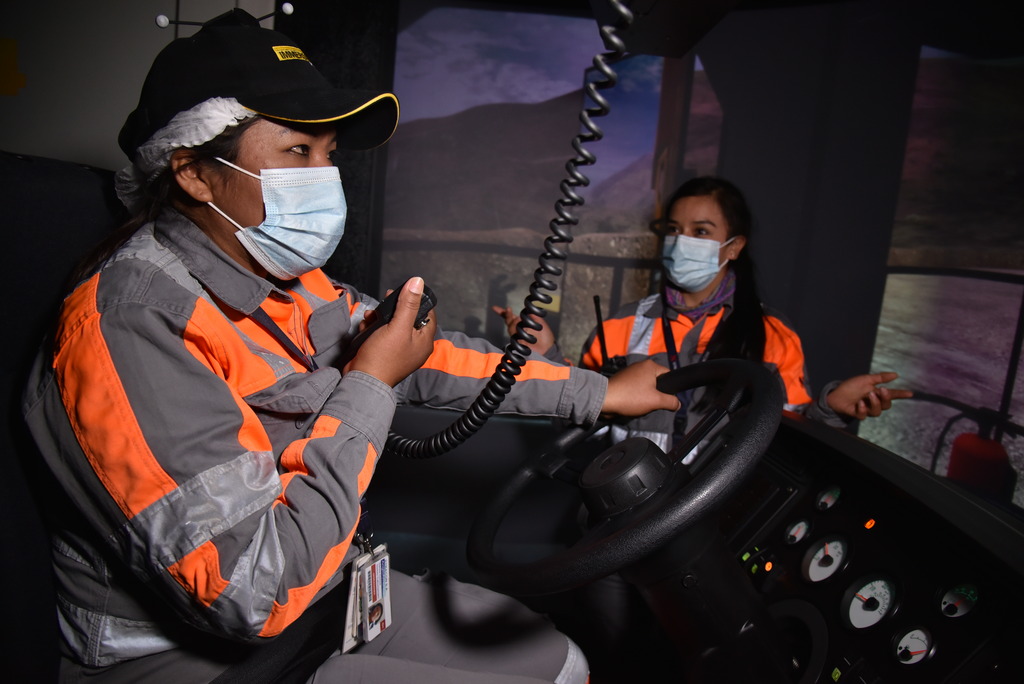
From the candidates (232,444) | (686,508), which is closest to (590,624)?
(686,508)

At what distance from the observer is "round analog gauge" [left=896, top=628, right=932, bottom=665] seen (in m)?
0.86

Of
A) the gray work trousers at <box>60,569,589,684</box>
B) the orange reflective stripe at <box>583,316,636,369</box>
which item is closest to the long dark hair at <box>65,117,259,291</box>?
the gray work trousers at <box>60,569,589,684</box>

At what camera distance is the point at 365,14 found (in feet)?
7.22

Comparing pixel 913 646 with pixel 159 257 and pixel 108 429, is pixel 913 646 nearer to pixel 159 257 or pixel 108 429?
pixel 108 429

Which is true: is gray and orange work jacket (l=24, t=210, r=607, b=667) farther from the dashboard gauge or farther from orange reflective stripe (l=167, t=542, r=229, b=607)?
the dashboard gauge

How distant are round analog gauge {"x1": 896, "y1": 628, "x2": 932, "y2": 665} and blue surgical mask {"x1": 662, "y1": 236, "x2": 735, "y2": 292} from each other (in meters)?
1.22

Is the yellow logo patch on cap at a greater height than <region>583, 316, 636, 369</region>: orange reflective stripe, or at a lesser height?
greater

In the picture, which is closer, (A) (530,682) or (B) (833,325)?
(A) (530,682)

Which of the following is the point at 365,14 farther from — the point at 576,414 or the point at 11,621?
the point at 11,621

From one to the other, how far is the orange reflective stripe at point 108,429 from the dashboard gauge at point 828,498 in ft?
3.76

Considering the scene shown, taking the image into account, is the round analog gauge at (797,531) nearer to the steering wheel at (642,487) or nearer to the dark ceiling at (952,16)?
the steering wheel at (642,487)

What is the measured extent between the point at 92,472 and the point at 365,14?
2037 millimetres

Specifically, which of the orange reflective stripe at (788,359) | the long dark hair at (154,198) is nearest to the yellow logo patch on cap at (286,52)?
the long dark hair at (154,198)

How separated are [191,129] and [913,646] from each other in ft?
4.39
